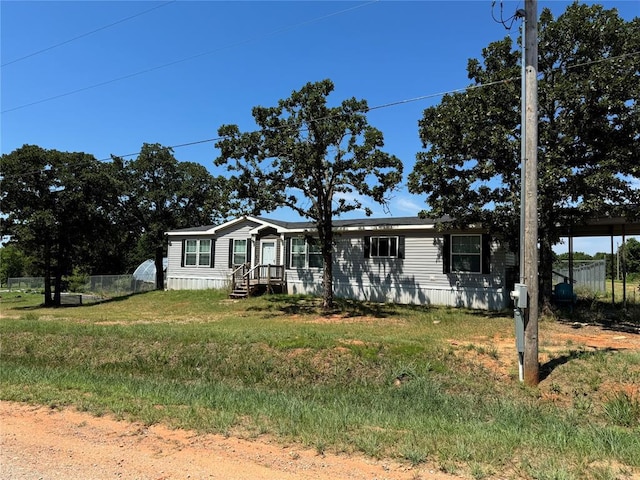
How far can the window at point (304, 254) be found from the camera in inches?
866

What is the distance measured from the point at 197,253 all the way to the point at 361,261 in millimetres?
10146

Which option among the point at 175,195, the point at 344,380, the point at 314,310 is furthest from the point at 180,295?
the point at 344,380

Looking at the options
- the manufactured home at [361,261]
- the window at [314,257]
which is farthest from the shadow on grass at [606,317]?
Result: the window at [314,257]

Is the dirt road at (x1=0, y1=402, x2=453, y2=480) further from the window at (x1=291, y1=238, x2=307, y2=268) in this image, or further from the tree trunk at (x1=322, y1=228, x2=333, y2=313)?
the window at (x1=291, y1=238, x2=307, y2=268)

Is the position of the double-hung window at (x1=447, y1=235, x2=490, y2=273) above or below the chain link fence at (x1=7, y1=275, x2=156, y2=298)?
above

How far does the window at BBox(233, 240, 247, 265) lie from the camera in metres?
24.3

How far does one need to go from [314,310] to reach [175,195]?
19.4m

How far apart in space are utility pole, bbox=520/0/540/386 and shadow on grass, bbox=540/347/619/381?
44cm

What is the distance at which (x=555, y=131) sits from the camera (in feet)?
43.1

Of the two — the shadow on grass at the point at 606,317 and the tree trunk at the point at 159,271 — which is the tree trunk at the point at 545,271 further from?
the tree trunk at the point at 159,271

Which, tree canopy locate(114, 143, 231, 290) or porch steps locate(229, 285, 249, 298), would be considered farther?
tree canopy locate(114, 143, 231, 290)

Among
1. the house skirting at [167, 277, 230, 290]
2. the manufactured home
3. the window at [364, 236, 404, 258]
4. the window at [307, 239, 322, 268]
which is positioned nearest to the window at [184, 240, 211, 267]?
the manufactured home

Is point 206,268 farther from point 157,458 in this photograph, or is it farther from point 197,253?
Result: point 157,458

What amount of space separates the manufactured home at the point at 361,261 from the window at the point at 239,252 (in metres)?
0.05
